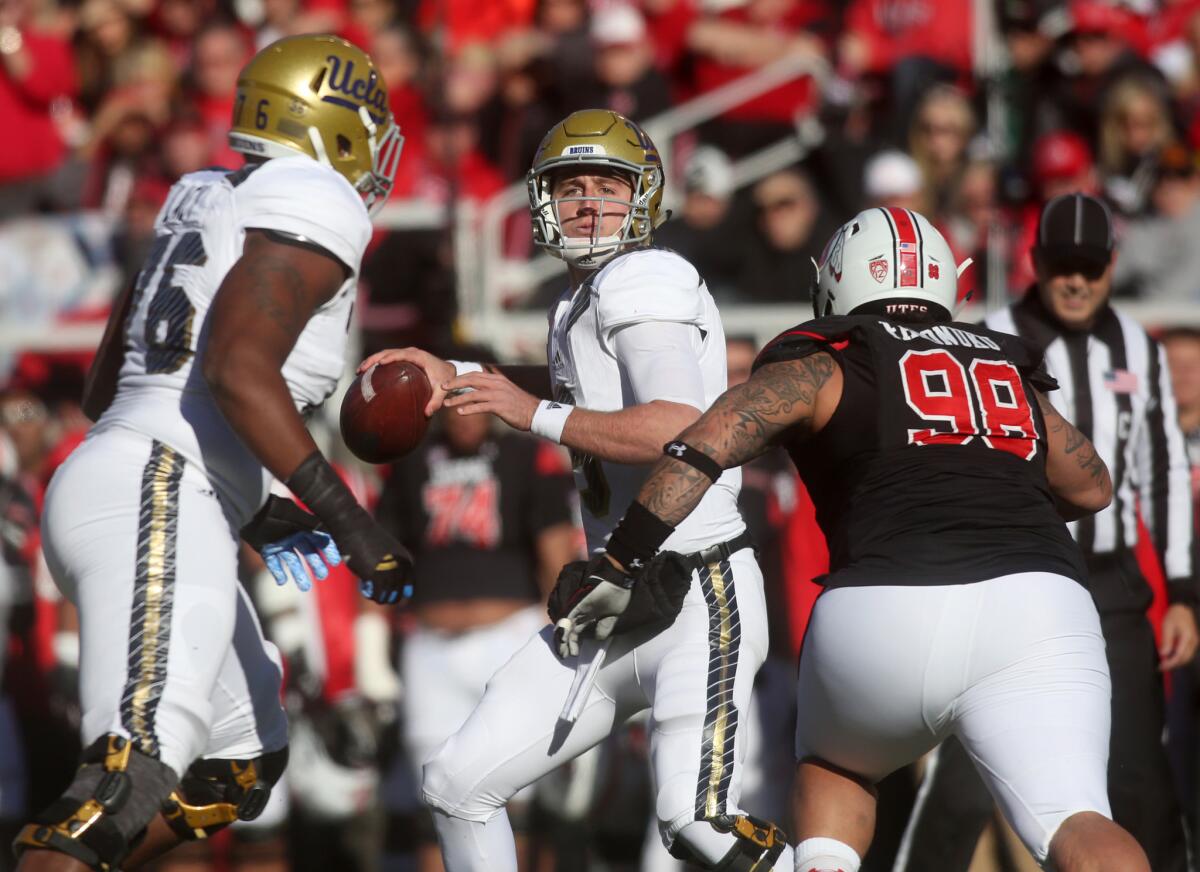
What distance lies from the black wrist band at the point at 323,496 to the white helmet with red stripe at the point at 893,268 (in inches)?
49.3

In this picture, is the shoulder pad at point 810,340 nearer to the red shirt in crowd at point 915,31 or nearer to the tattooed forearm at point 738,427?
the tattooed forearm at point 738,427

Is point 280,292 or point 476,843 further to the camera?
point 476,843

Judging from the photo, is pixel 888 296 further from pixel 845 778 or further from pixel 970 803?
pixel 970 803

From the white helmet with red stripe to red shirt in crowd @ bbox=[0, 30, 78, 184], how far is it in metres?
6.24

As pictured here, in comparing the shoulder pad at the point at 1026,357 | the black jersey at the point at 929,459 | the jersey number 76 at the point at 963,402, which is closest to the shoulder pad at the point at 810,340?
the black jersey at the point at 929,459

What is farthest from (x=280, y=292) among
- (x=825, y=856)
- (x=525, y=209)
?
(x=525, y=209)

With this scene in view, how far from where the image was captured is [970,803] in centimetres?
530

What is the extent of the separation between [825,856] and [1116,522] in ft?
6.43

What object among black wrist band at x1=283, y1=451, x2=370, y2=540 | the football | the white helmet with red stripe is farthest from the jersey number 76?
black wrist band at x1=283, y1=451, x2=370, y2=540

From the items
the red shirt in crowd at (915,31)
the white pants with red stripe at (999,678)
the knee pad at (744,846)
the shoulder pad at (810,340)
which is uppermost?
the red shirt in crowd at (915,31)

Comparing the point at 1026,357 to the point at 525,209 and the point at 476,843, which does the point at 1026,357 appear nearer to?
the point at 476,843

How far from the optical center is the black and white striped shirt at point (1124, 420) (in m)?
5.46

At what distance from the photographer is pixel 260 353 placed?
393cm

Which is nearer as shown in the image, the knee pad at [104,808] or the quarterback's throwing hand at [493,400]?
the knee pad at [104,808]
